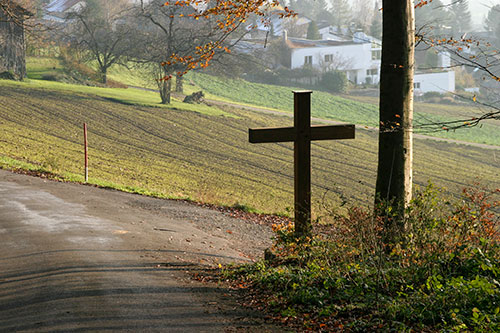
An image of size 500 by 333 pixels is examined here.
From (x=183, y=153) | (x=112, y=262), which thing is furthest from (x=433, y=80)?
(x=112, y=262)

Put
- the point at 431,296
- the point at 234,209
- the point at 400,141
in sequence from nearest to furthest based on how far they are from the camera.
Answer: the point at 431,296 < the point at 400,141 < the point at 234,209

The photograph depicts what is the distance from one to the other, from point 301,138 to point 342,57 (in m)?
75.7

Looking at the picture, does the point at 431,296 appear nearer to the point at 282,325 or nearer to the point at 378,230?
the point at 282,325

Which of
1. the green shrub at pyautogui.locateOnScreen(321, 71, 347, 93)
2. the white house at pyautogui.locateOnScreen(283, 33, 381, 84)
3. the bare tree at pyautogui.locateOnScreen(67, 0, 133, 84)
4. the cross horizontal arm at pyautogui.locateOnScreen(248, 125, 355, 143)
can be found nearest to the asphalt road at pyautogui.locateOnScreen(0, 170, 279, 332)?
the cross horizontal arm at pyautogui.locateOnScreen(248, 125, 355, 143)

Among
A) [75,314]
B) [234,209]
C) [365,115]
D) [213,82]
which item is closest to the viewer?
[75,314]

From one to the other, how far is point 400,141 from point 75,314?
5285 millimetres

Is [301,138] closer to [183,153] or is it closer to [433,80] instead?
[183,153]

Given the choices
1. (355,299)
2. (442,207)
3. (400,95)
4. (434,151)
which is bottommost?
(434,151)

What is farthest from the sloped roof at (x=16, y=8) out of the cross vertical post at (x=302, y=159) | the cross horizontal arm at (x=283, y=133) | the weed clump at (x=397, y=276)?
the weed clump at (x=397, y=276)

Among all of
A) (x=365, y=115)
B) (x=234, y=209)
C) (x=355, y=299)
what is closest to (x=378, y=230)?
(x=355, y=299)

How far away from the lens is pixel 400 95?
9039 mm

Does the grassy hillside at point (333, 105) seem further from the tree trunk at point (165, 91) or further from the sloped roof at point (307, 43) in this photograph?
the sloped roof at point (307, 43)

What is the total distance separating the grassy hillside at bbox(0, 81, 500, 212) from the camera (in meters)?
22.0

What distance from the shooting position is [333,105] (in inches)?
2411
